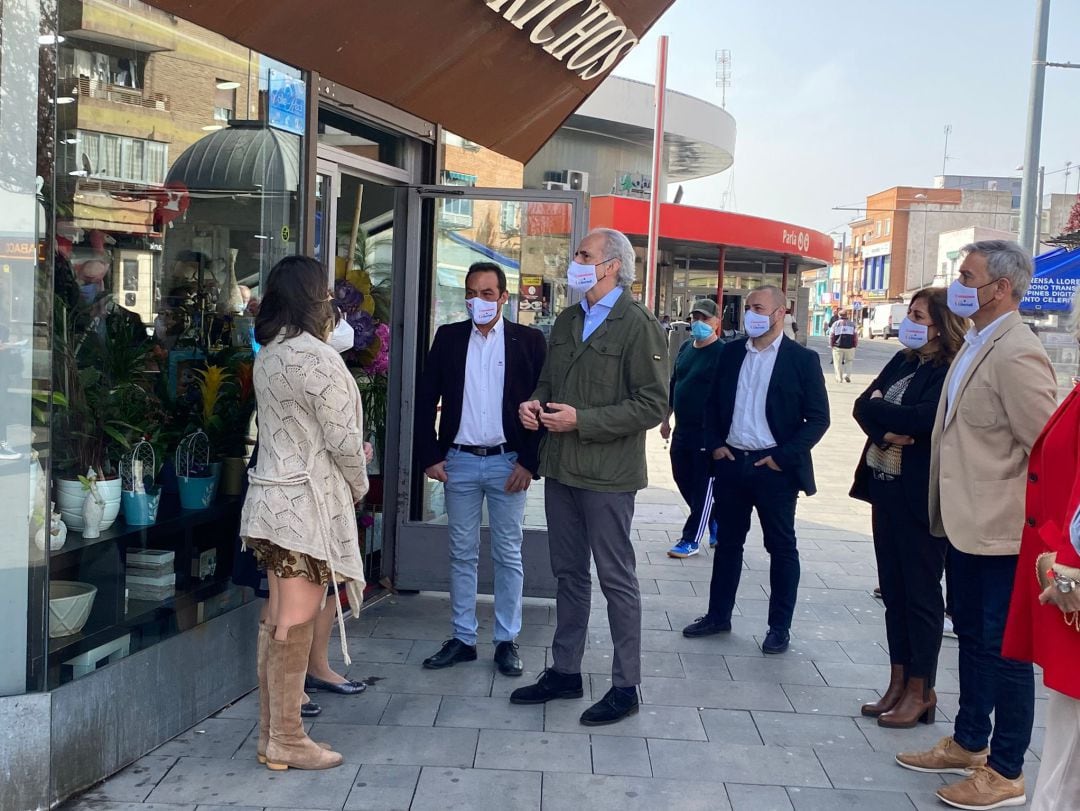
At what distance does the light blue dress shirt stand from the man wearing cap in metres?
2.86

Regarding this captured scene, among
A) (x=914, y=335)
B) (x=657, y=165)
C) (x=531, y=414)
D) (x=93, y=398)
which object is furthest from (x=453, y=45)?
(x=657, y=165)

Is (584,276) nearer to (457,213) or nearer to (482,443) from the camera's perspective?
(482,443)

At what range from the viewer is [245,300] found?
4707 millimetres

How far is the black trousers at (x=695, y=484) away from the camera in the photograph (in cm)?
726

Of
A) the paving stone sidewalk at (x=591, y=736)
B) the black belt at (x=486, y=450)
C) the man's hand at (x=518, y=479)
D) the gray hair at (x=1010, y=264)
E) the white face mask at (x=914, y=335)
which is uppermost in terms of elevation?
the gray hair at (x=1010, y=264)

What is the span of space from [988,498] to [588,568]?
1.67 meters

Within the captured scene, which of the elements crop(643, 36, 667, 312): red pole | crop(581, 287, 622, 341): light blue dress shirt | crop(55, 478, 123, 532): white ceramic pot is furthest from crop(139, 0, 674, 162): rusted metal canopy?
crop(643, 36, 667, 312): red pole

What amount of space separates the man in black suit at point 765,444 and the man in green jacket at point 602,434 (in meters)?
1.16

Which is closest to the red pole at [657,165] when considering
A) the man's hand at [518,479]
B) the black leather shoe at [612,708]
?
the man's hand at [518,479]

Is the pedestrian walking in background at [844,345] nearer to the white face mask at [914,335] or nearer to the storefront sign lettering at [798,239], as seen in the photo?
the storefront sign lettering at [798,239]

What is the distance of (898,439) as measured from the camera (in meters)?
4.30

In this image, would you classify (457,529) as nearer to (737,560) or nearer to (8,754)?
(737,560)

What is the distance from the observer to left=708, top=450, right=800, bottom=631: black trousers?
5.16 metres

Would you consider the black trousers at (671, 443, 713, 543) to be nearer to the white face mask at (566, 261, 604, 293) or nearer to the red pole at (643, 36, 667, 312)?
the white face mask at (566, 261, 604, 293)
